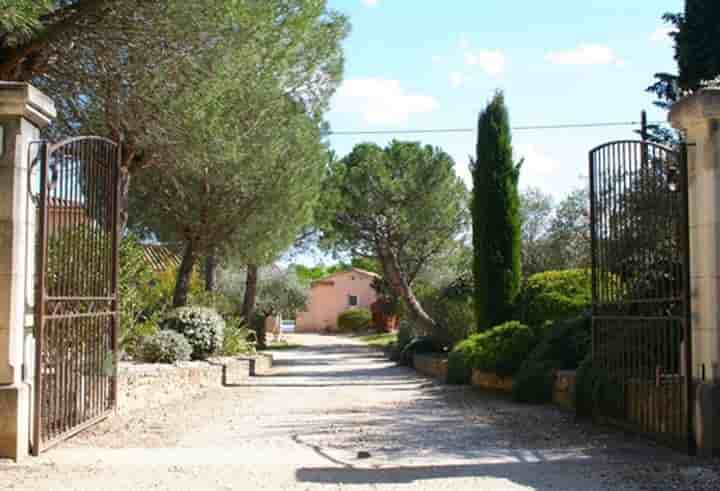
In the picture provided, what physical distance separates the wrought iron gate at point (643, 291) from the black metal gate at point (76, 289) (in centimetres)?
586

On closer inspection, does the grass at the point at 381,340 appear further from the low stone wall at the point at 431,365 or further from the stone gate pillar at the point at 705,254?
the stone gate pillar at the point at 705,254

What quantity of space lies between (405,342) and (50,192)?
18098 millimetres

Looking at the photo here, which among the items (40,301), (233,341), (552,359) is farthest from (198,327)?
(40,301)

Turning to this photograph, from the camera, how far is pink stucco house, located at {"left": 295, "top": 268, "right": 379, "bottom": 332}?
204 ft

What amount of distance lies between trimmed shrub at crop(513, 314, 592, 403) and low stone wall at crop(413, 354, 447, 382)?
5175 mm

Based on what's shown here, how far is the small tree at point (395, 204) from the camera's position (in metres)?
28.9

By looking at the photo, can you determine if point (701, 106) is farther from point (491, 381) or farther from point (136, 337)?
point (136, 337)

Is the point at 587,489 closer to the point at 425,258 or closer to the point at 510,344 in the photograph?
the point at 510,344

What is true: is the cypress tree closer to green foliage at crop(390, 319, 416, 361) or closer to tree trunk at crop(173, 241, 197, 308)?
tree trunk at crop(173, 241, 197, 308)

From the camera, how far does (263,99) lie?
15.4 metres

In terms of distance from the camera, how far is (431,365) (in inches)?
Result: 774

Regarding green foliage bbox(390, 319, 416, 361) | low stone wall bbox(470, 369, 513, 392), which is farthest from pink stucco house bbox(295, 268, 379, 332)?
low stone wall bbox(470, 369, 513, 392)

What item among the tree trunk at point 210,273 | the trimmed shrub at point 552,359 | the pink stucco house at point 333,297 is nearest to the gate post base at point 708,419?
the trimmed shrub at point 552,359

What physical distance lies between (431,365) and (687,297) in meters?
12.6
